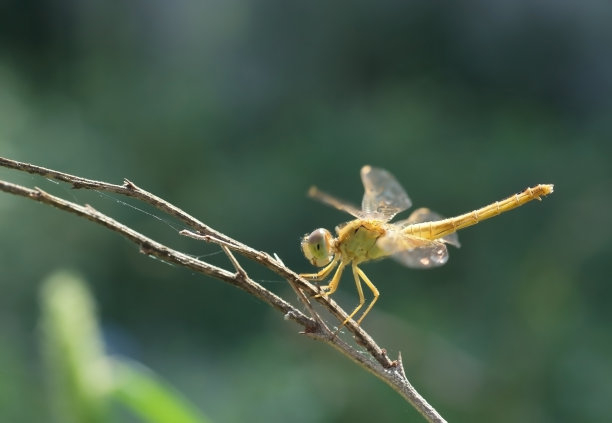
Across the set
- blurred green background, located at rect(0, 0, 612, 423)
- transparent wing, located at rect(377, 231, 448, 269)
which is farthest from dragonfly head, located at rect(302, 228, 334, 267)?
blurred green background, located at rect(0, 0, 612, 423)

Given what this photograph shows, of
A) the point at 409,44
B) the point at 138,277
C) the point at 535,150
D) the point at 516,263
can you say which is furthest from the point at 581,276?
the point at 409,44

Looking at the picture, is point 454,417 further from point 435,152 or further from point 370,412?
point 435,152

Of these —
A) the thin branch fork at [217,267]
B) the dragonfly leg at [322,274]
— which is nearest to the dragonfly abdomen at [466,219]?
the dragonfly leg at [322,274]

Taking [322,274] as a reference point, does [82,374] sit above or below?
below

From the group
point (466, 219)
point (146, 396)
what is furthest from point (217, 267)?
point (466, 219)

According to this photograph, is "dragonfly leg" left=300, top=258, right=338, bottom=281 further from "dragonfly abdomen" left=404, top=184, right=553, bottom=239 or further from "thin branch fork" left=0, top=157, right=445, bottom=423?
"thin branch fork" left=0, top=157, right=445, bottom=423

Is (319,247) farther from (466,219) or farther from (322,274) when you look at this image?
(466,219)
